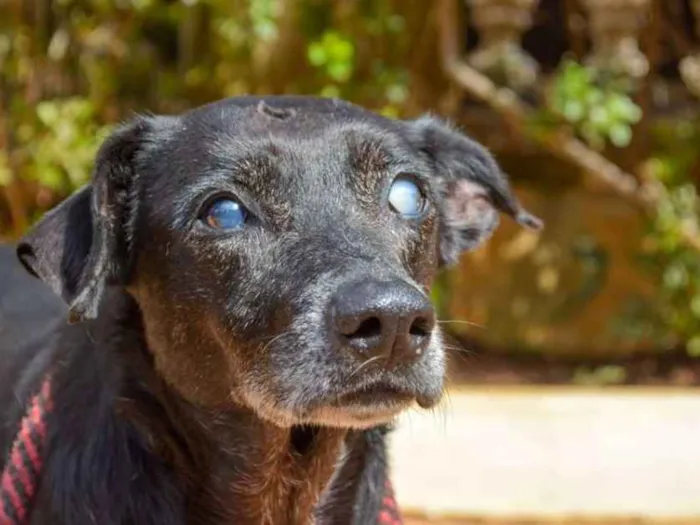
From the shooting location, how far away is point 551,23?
278 inches

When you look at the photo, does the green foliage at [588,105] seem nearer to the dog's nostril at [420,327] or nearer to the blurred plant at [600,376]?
the blurred plant at [600,376]

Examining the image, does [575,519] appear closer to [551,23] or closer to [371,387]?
[371,387]

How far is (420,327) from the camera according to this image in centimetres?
225

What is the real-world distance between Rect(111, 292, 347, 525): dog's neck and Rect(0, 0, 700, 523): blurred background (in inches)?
79.9

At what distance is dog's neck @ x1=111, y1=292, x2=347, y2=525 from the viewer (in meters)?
2.63

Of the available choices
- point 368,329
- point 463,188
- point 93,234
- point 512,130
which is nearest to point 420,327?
point 368,329

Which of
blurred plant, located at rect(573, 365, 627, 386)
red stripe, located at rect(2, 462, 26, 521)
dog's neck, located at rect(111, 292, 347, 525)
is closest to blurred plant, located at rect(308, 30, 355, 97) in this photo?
blurred plant, located at rect(573, 365, 627, 386)

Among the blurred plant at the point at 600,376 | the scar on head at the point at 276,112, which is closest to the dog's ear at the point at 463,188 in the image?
the scar on head at the point at 276,112

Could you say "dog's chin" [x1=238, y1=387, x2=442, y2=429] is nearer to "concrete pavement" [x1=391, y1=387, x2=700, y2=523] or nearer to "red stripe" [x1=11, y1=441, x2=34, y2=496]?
"red stripe" [x1=11, y1=441, x2=34, y2=496]

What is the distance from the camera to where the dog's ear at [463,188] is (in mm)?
2967

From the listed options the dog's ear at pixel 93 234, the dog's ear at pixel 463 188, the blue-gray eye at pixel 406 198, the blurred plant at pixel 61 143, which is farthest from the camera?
the blurred plant at pixel 61 143

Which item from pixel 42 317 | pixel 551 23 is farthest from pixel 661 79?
pixel 42 317

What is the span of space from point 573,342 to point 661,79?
1584 millimetres

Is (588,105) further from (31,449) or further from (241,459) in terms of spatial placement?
(31,449)
